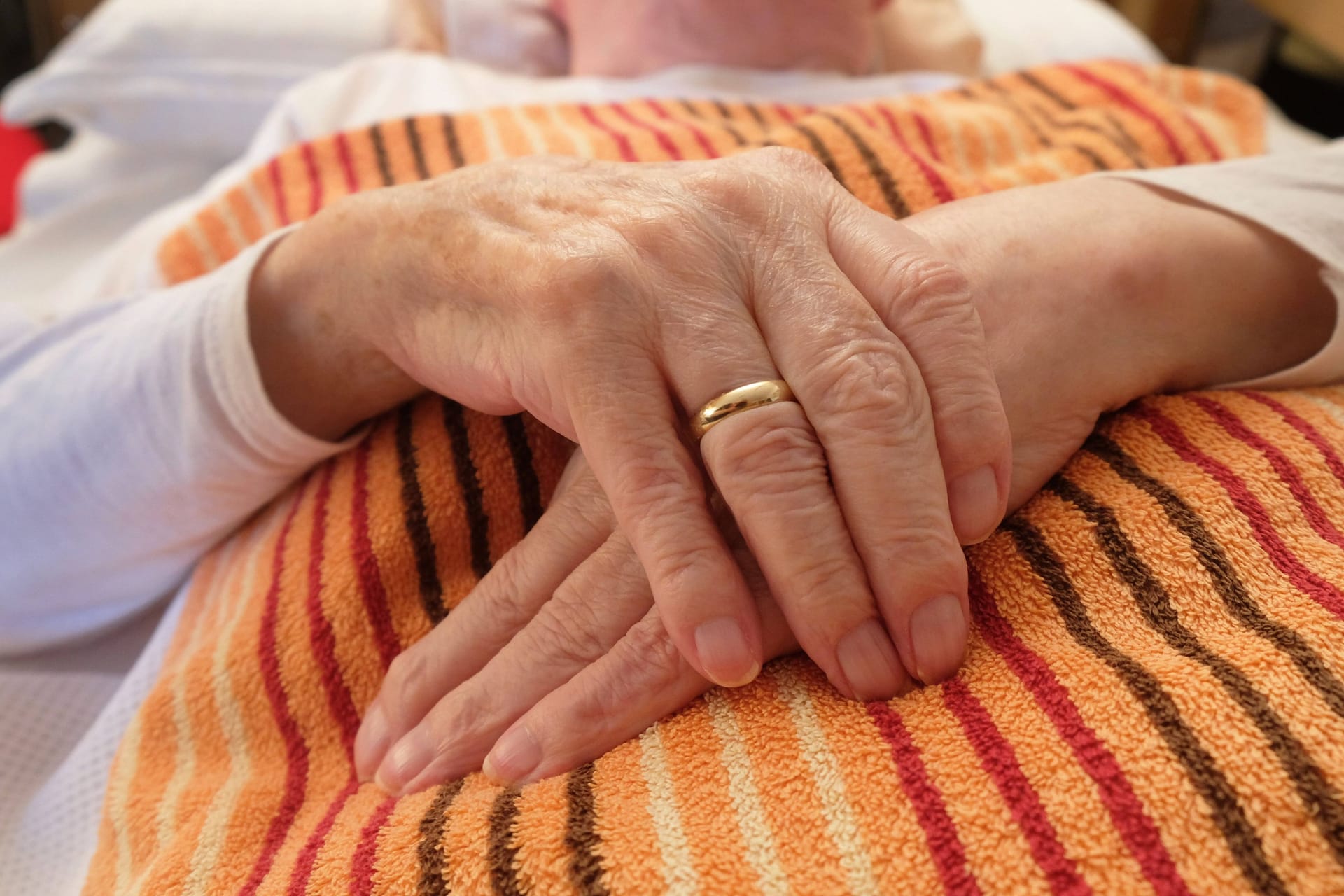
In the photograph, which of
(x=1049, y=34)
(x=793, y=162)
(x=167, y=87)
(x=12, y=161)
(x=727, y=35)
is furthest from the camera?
(x=12, y=161)

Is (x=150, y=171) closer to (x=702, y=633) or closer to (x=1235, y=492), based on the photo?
(x=702, y=633)

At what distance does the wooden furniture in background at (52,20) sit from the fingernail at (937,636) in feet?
8.97

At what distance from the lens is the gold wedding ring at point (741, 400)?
50cm

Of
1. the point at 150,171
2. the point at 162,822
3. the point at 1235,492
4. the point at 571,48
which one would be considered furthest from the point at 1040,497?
the point at 150,171

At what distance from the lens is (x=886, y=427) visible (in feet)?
1.58

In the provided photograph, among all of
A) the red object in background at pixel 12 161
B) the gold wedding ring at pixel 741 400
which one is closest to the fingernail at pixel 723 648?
the gold wedding ring at pixel 741 400

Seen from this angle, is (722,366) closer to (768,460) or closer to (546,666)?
(768,460)

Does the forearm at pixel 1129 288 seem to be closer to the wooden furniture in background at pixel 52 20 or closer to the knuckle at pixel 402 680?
the knuckle at pixel 402 680

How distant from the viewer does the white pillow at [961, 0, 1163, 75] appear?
1552 millimetres

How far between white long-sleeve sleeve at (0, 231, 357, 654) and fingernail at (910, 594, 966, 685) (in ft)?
1.54

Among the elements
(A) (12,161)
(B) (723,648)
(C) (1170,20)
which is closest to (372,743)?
(B) (723,648)

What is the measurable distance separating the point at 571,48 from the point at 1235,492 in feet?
3.90

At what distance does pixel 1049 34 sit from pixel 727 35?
28.0 inches

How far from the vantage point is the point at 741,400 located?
0.50 metres
